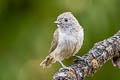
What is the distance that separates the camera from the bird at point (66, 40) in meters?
5.14

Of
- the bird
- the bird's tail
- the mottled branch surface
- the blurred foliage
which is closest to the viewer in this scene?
the mottled branch surface

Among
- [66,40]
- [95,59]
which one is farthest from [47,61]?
[95,59]

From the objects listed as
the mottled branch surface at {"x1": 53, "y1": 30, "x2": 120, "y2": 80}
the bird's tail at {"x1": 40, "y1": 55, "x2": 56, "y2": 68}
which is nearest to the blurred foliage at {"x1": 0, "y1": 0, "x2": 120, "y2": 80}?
the bird's tail at {"x1": 40, "y1": 55, "x2": 56, "y2": 68}

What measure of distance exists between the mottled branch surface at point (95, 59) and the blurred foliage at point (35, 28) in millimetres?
1448

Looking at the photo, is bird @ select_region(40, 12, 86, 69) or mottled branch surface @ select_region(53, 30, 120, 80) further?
bird @ select_region(40, 12, 86, 69)

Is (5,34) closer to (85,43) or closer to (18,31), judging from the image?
(18,31)

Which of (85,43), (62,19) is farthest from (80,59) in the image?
(85,43)

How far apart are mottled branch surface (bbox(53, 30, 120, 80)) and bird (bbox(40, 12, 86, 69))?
0.43 meters

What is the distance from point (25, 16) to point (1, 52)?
0.53 meters

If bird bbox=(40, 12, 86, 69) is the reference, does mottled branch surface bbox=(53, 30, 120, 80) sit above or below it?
below

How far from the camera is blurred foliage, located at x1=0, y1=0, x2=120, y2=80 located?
6309mm

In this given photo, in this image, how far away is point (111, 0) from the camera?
21.1 feet

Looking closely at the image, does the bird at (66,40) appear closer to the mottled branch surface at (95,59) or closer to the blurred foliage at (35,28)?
the mottled branch surface at (95,59)

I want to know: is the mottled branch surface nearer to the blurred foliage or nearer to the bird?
the bird
